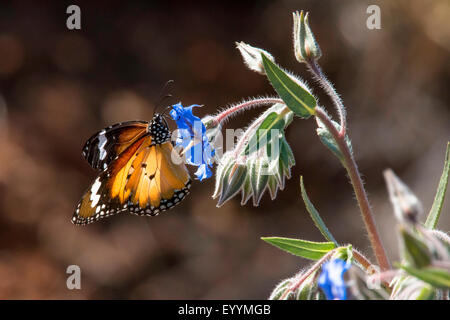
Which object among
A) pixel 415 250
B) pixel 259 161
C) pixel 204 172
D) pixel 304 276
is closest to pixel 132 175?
pixel 204 172

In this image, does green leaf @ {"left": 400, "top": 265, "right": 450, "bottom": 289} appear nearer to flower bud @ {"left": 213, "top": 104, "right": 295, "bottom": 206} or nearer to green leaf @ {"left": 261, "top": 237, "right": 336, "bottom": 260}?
green leaf @ {"left": 261, "top": 237, "right": 336, "bottom": 260}

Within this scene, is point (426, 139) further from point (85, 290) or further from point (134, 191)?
point (85, 290)

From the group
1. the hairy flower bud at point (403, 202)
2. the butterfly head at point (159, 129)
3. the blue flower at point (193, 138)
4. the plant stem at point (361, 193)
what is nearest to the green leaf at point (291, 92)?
the plant stem at point (361, 193)

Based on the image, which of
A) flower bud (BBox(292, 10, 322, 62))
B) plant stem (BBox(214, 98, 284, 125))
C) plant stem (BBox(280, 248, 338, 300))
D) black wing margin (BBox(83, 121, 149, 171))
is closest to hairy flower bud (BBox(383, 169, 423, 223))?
plant stem (BBox(280, 248, 338, 300))

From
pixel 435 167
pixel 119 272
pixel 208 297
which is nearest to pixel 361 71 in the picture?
pixel 435 167

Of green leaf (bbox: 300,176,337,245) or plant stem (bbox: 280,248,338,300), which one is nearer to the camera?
plant stem (bbox: 280,248,338,300)

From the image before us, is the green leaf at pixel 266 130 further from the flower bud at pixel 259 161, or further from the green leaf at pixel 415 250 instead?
the green leaf at pixel 415 250
